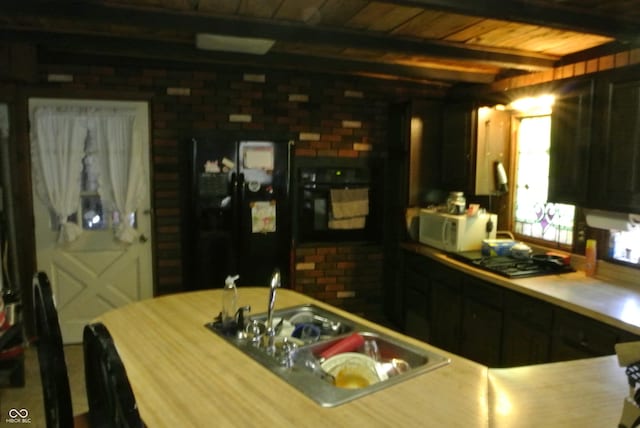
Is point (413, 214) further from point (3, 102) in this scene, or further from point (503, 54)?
point (3, 102)

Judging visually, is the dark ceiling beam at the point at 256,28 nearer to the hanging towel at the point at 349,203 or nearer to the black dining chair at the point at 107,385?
the hanging towel at the point at 349,203

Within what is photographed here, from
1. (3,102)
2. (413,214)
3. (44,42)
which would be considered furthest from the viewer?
(413,214)

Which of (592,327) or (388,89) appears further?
(388,89)

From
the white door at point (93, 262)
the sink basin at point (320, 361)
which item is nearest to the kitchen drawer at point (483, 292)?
the sink basin at point (320, 361)

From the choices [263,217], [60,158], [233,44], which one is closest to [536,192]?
[263,217]

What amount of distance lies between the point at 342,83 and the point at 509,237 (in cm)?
197

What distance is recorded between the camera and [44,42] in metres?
2.96

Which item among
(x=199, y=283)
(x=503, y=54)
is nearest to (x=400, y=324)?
(x=199, y=283)

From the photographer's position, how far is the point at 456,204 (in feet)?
12.3

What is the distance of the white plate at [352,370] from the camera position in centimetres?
162

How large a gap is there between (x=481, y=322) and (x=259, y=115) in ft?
8.01

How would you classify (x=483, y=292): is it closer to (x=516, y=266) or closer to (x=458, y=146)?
(x=516, y=266)

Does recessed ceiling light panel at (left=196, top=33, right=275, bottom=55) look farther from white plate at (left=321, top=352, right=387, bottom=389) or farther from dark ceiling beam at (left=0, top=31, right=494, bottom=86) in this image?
white plate at (left=321, top=352, right=387, bottom=389)

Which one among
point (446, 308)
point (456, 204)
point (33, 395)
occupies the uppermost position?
point (456, 204)
